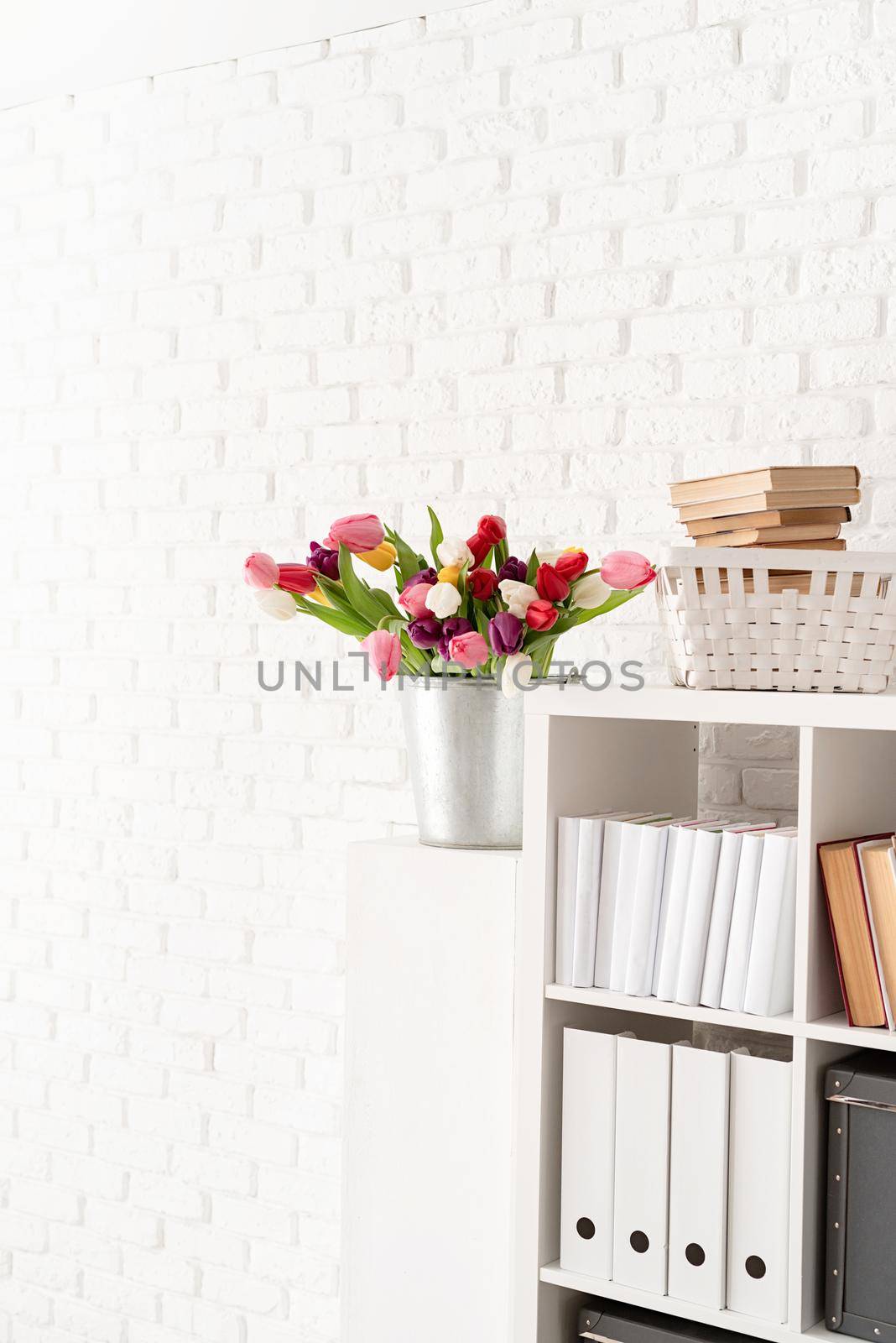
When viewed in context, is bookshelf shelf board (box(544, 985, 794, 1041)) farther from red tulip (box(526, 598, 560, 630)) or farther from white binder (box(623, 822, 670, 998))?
red tulip (box(526, 598, 560, 630))

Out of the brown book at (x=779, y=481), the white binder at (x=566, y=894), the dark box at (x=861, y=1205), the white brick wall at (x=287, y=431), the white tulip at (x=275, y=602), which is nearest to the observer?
the dark box at (x=861, y=1205)

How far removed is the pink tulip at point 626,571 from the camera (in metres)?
1.73

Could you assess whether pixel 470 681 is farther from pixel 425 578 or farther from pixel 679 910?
pixel 679 910

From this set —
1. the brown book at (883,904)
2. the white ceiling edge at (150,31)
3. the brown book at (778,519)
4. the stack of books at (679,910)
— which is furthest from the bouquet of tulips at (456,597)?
the white ceiling edge at (150,31)

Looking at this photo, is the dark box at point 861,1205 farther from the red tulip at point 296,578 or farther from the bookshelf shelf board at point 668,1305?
the red tulip at point 296,578

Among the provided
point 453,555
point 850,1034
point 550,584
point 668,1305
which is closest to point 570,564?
point 550,584

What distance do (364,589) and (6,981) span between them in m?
1.30

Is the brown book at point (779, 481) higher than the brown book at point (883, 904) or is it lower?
higher

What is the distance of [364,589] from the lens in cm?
182

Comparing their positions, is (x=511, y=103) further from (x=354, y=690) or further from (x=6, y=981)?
(x=6, y=981)

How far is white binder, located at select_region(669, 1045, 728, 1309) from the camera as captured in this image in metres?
1.56

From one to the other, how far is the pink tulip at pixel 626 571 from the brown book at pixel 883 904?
444 millimetres

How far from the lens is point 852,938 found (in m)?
1.50

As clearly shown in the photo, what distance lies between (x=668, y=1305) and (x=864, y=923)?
496 mm
